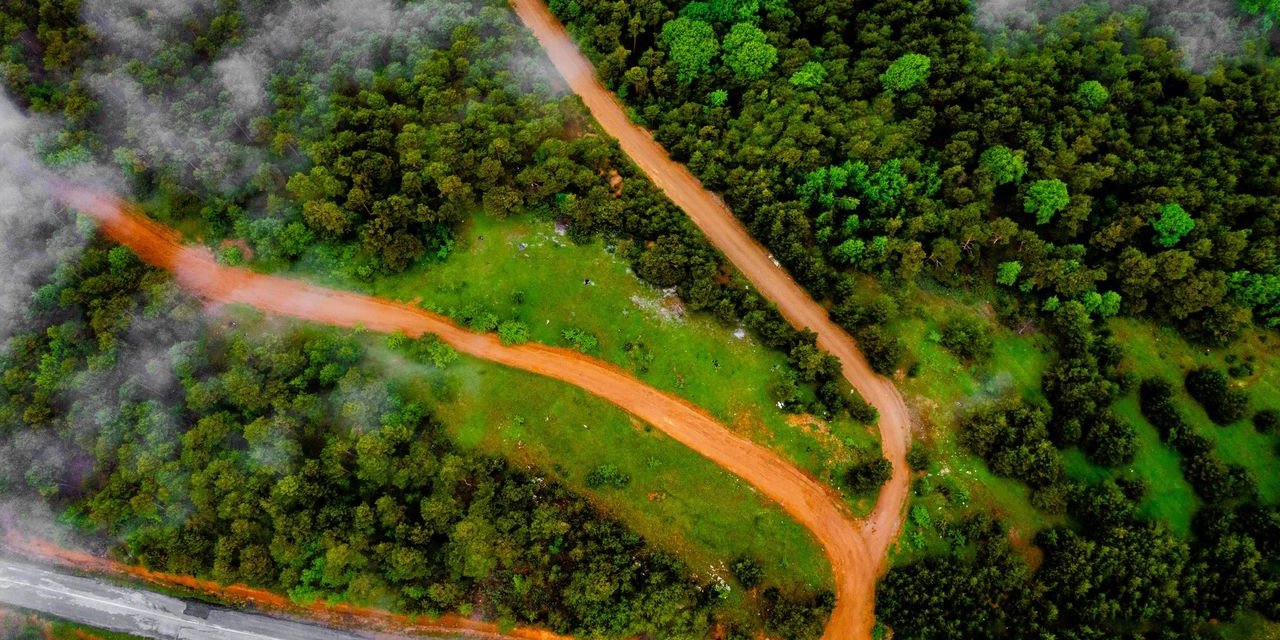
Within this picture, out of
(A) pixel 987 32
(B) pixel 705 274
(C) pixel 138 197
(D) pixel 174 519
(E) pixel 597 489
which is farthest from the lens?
(A) pixel 987 32

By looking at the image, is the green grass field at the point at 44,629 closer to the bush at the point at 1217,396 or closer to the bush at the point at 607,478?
the bush at the point at 607,478

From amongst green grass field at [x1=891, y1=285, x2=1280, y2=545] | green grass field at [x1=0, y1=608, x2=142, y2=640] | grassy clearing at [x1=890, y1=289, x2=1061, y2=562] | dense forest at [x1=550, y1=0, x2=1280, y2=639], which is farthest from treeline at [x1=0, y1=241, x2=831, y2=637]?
dense forest at [x1=550, y1=0, x2=1280, y2=639]

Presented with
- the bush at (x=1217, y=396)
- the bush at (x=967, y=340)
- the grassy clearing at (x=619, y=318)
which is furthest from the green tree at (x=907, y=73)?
the bush at (x=1217, y=396)

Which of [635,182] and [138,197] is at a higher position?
[635,182]

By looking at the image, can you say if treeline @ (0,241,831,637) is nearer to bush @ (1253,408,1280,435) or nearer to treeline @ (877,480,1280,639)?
treeline @ (877,480,1280,639)

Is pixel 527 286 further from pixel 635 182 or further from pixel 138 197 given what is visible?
pixel 138 197

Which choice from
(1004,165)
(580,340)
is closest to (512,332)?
(580,340)

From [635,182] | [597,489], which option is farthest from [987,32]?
[597,489]
